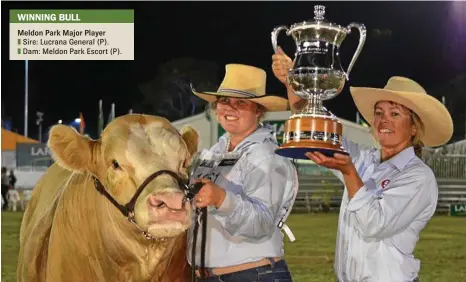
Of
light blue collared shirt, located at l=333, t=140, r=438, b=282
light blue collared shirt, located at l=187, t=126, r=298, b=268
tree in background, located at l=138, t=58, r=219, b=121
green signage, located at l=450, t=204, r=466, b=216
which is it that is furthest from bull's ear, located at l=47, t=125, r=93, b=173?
green signage, located at l=450, t=204, r=466, b=216

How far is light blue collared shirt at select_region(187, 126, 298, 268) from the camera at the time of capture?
6.69 feet

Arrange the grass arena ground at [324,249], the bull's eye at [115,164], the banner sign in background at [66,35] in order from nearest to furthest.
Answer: the bull's eye at [115,164]
the banner sign in background at [66,35]
the grass arena ground at [324,249]

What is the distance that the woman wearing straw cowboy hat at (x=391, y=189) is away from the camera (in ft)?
6.26

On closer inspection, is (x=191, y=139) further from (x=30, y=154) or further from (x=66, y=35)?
(x=30, y=154)

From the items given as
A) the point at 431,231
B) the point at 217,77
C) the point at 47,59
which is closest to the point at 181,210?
the point at 47,59

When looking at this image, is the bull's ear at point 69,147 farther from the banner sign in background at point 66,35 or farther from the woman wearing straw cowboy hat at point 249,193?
the banner sign in background at point 66,35

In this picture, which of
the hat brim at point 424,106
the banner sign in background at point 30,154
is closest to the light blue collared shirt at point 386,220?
the hat brim at point 424,106

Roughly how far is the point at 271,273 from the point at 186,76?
2.93 m

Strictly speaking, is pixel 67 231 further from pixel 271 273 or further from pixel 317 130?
pixel 317 130

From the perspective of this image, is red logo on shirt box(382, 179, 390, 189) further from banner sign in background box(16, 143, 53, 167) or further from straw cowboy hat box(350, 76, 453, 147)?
banner sign in background box(16, 143, 53, 167)

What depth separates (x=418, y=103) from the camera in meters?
2.06

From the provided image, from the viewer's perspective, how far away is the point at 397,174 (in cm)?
205

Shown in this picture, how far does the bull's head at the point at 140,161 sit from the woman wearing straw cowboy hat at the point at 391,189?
407 mm

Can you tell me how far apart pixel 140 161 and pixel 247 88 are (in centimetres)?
64
